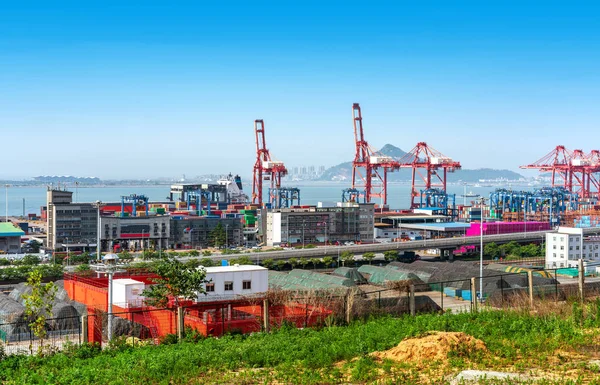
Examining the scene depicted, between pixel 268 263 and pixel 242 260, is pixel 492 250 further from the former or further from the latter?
pixel 242 260

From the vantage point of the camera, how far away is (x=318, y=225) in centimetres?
4578

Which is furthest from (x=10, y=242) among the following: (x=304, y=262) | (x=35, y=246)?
(x=304, y=262)

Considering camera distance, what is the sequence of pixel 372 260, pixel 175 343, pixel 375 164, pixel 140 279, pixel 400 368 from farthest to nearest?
pixel 375 164
pixel 372 260
pixel 140 279
pixel 175 343
pixel 400 368

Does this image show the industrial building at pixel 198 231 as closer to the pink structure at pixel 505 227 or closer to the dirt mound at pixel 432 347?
the pink structure at pixel 505 227

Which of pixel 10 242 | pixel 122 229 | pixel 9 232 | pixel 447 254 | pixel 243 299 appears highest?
pixel 243 299

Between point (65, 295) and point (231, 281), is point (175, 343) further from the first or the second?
point (65, 295)

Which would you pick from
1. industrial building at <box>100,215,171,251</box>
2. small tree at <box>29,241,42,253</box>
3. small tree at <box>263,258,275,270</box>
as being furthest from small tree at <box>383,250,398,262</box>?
small tree at <box>29,241,42,253</box>

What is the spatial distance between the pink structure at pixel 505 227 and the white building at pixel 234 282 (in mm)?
33576

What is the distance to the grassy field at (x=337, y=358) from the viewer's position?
621cm

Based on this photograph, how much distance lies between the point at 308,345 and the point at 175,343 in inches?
73.8

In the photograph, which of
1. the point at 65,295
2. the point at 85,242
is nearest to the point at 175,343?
the point at 65,295

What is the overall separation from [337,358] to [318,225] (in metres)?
38.9

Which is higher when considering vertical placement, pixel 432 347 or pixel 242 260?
pixel 432 347

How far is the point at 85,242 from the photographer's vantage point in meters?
41.0
